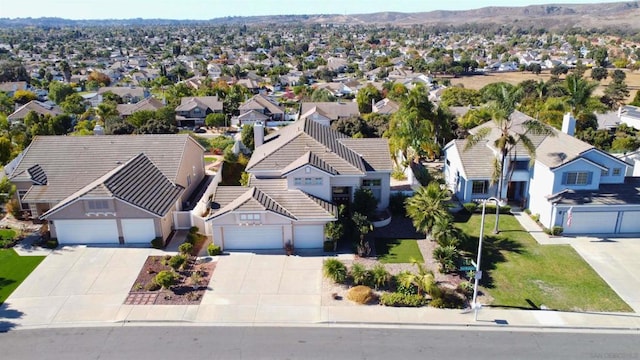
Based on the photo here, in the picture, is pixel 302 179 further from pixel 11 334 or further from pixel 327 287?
pixel 11 334

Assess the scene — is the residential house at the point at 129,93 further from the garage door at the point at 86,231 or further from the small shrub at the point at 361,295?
the small shrub at the point at 361,295

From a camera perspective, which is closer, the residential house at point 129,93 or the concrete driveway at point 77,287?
the concrete driveway at point 77,287

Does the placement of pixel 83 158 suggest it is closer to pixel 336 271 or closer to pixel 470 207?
pixel 336 271

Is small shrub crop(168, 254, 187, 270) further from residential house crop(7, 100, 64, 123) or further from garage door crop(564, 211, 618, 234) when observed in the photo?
residential house crop(7, 100, 64, 123)

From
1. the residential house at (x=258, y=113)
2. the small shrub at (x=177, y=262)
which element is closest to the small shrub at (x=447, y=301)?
the small shrub at (x=177, y=262)

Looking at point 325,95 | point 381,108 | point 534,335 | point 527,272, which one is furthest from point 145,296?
point 325,95

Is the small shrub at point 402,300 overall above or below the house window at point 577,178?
below
